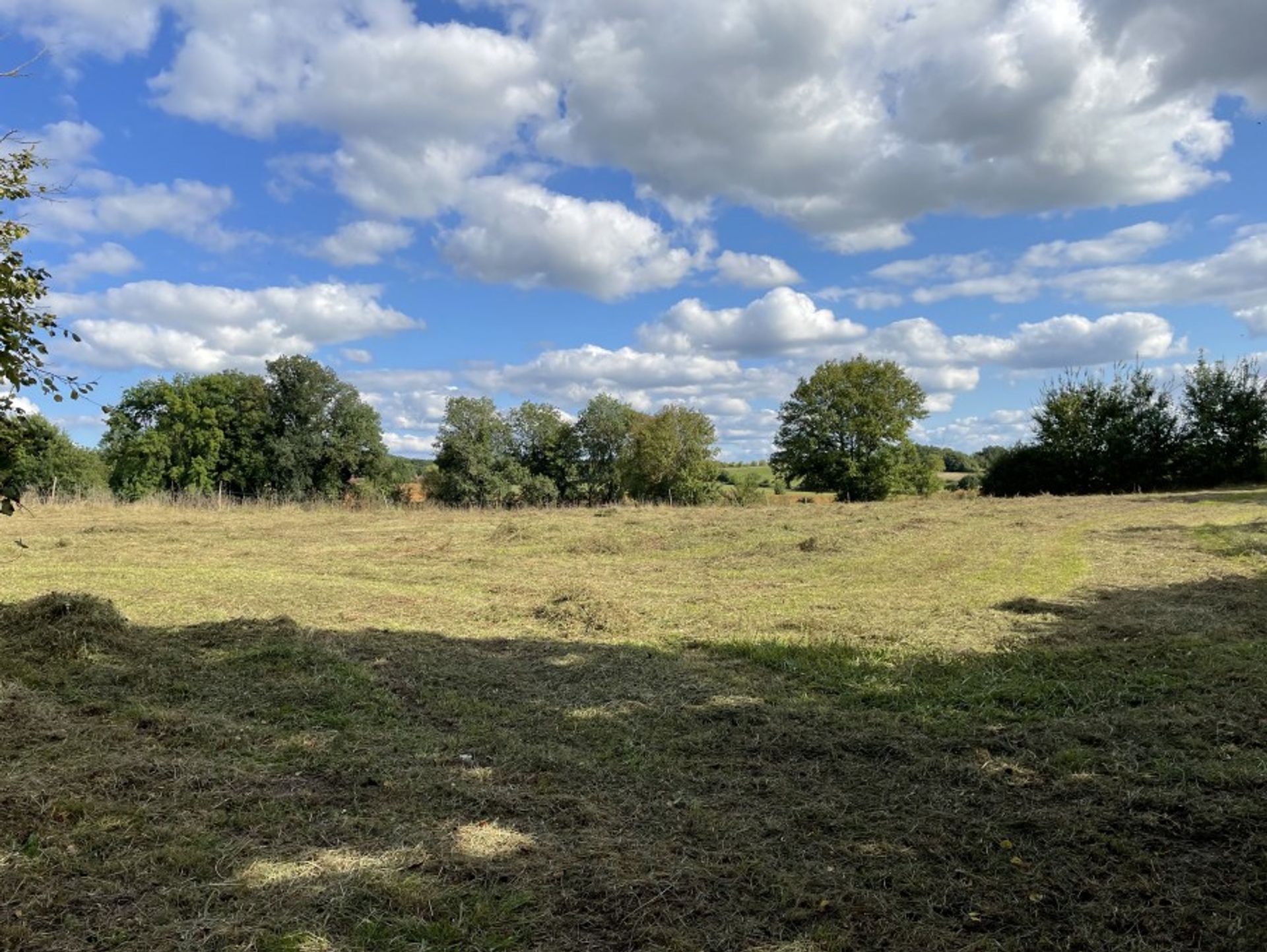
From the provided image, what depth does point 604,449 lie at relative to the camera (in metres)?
54.4

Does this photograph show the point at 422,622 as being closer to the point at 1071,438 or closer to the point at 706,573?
the point at 706,573

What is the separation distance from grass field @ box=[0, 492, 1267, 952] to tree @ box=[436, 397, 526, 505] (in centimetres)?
3716

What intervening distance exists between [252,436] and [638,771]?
164 feet

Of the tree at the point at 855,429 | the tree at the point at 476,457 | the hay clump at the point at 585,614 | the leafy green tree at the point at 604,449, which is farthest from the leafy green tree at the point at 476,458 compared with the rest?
the hay clump at the point at 585,614

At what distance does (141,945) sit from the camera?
2857 mm

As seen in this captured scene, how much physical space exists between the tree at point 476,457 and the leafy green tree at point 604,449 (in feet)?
18.8

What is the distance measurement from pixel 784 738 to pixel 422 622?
565 cm

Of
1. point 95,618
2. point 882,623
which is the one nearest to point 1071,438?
point 882,623

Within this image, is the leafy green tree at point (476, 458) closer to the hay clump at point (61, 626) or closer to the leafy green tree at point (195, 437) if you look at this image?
the leafy green tree at point (195, 437)

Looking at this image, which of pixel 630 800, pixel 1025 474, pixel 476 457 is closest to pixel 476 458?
pixel 476 457

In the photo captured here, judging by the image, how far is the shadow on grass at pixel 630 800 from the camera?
3.10m

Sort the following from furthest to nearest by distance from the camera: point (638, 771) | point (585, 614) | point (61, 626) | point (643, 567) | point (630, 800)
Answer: point (643, 567)
point (585, 614)
point (61, 626)
point (638, 771)
point (630, 800)

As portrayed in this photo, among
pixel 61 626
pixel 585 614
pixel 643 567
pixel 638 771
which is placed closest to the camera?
pixel 638 771

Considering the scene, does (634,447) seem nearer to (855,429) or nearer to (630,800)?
(855,429)
